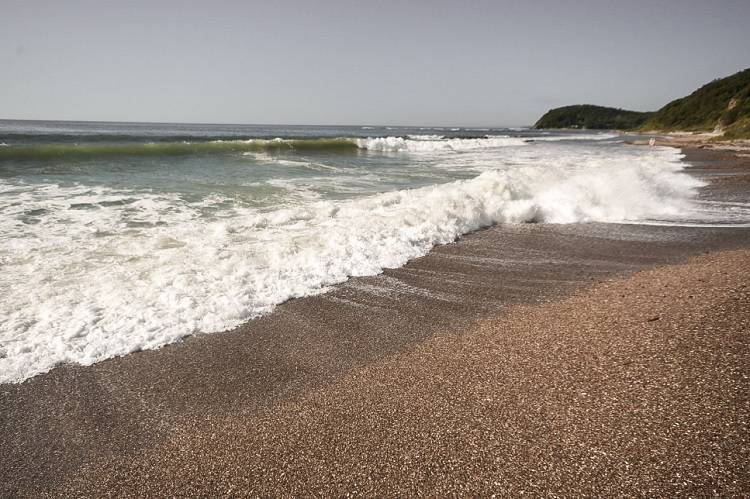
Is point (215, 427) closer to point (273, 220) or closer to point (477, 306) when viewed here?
point (477, 306)

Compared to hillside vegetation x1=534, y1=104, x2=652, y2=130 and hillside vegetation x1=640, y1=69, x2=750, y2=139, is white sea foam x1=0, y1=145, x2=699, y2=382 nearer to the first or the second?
hillside vegetation x1=640, y1=69, x2=750, y2=139

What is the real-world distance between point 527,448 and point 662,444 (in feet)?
2.33

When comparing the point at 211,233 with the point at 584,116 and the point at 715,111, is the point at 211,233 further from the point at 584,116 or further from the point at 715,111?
the point at 584,116

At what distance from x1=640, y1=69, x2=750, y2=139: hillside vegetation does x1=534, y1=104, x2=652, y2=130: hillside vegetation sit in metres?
68.8

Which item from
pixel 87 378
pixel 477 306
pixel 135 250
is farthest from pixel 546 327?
pixel 135 250

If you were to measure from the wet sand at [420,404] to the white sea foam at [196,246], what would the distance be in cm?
44

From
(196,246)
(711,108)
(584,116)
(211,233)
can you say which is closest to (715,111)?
(711,108)

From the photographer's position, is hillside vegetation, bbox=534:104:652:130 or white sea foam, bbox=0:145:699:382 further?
hillside vegetation, bbox=534:104:652:130

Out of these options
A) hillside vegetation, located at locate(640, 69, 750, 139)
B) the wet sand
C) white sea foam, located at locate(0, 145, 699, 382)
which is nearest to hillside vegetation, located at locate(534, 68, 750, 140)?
hillside vegetation, located at locate(640, 69, 750, 139)

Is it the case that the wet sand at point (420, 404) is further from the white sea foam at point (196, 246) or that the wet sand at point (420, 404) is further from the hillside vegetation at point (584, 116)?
the hillside vegetation at point (584, 116)

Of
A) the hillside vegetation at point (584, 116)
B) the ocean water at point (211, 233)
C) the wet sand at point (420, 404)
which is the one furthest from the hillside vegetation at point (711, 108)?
the hillside vegetation at point (584, 116)

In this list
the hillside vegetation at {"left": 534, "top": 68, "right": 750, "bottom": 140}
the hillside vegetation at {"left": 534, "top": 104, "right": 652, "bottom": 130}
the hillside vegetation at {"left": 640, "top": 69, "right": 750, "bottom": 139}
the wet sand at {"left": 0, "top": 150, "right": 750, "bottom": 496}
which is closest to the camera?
the wet sand at {"left": 0, "top": 150, "right": 750, "bottom": 496}

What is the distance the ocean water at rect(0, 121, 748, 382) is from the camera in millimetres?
3852

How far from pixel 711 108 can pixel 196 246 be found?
7297 centimetres
